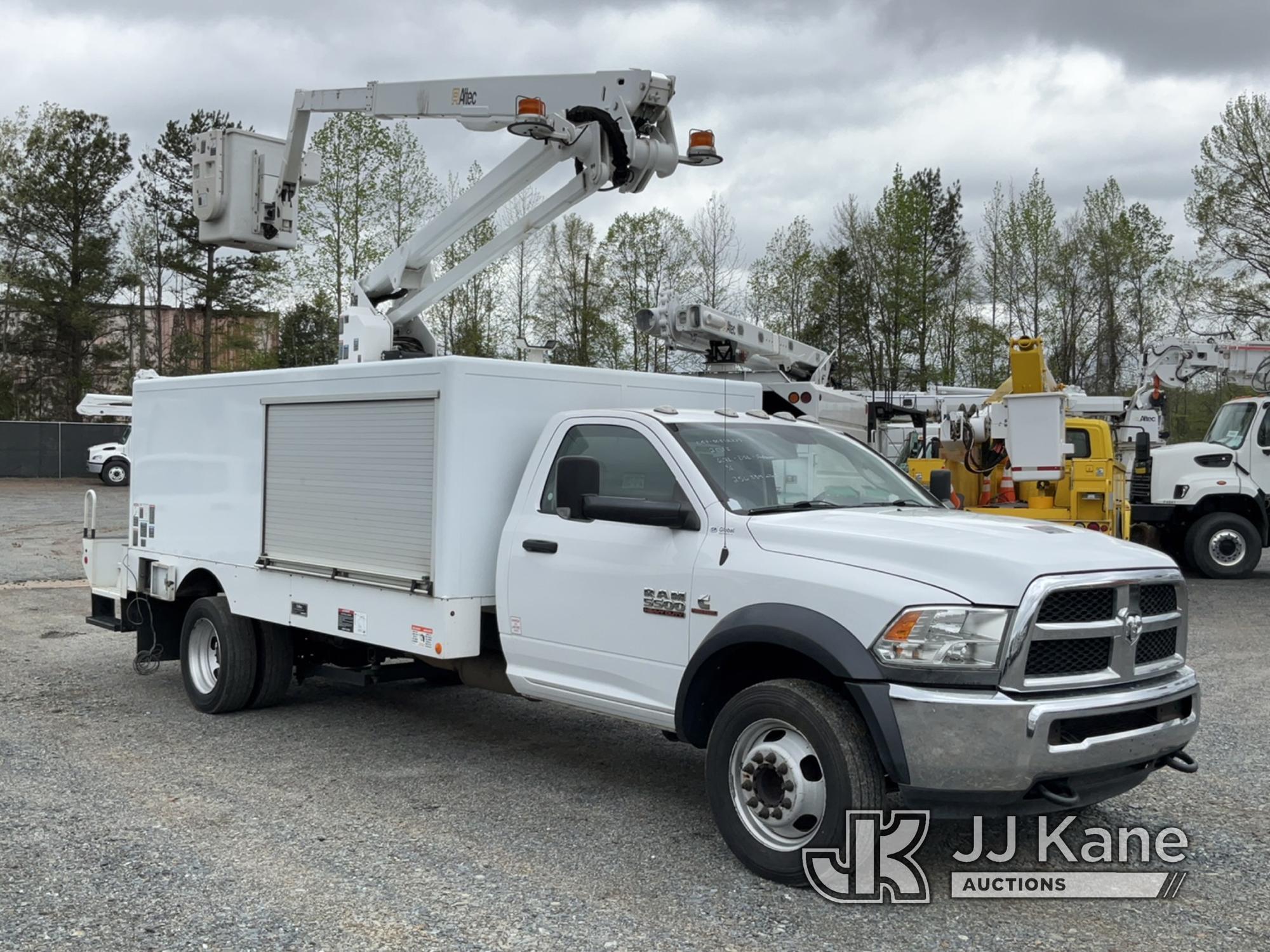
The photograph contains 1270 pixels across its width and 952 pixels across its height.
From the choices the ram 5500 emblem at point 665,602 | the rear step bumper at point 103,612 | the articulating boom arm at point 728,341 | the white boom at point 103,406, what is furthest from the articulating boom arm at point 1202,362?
the white boom at point 103,406

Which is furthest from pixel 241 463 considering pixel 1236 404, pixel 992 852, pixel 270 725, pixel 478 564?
pixel 1236 404

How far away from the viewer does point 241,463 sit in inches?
311

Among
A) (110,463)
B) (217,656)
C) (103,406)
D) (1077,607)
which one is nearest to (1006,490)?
(217,656)

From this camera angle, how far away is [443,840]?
5.41 m

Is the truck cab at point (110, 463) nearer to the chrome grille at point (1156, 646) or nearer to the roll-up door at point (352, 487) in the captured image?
the roll-up door at point (352, 487)

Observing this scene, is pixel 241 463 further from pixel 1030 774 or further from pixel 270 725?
pixel 1030 774

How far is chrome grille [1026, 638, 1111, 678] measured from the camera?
4.45m

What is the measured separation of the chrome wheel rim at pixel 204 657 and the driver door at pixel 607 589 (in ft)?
9.86

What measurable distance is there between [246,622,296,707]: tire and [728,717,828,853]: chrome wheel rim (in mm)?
4003

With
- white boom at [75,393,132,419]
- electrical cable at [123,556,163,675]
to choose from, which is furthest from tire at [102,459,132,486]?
electrical cable at [123,556,163,675]

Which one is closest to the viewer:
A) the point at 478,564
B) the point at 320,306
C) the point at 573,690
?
the point at 573,690

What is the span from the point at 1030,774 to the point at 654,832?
75.2 inches

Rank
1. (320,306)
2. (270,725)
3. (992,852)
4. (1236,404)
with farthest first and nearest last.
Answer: (320,306) < (1236,404) < (270,725) < (992,852)

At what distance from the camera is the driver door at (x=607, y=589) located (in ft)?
17.7
